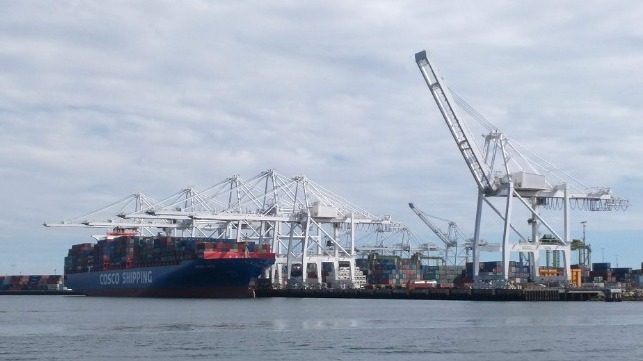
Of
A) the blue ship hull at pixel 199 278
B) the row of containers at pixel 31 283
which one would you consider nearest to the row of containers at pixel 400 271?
the blue ship hull at pixel 199 278

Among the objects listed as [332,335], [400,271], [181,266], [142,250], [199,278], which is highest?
[142,250]

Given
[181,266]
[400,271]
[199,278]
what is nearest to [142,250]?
[181,266]

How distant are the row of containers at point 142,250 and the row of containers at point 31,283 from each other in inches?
1597

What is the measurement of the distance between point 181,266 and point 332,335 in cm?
4822

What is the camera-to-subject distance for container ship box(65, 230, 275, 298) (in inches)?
3494

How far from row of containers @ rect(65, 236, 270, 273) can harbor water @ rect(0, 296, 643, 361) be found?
2604 centimetres

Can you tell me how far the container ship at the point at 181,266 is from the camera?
88750 mm

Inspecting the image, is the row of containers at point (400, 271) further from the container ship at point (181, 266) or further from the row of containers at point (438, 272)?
the container ship at point (181, 266)

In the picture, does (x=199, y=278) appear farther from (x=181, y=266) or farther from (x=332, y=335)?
(x=332, y=335)

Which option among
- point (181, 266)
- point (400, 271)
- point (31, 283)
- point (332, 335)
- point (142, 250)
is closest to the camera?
point (332, 335)

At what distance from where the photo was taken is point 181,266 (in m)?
89.9

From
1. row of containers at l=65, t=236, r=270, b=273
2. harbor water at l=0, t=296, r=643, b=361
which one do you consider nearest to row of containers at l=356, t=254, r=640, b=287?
row of containers at l=65, t=236, r=270, b=273

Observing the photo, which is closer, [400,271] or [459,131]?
[459,131]

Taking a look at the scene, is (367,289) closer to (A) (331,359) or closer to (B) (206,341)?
(B) (206,341)
